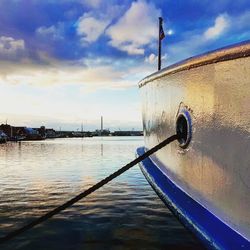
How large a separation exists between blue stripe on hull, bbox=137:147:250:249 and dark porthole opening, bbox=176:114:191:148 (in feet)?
2.40

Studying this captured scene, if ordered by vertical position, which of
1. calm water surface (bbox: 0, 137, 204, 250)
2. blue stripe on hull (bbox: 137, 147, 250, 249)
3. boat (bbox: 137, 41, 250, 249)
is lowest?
calm water surface (bbox: 0, 137, 204, 250)

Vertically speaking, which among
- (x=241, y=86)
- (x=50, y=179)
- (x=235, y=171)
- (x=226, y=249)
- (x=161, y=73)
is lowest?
(x=50, y=179)

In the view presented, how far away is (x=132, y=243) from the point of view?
26.7ft

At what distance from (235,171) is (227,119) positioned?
513 millimetres

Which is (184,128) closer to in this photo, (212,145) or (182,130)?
(182,130)

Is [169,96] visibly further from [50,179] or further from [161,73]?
[50,179]

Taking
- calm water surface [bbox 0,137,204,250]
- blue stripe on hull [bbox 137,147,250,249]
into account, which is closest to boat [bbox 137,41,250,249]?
blue stripe on hull [bbox 137,147,250,249]

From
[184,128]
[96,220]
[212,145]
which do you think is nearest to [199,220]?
[212,145]

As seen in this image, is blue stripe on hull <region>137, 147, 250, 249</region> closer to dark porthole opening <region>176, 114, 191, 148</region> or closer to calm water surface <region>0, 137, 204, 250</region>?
dark porthole opening <region>176, 114, 191, 148</region>

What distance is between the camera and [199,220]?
438cm

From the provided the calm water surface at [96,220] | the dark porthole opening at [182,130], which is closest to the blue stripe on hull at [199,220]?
the dark porthole opening at [182,130]

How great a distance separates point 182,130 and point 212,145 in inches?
49.6

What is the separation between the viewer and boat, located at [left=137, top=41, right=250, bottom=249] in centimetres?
352

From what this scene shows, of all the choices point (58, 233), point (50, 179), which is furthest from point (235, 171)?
point (50, 179)
